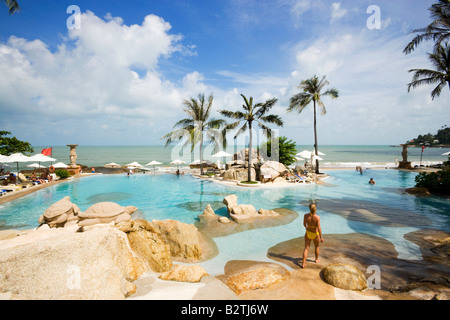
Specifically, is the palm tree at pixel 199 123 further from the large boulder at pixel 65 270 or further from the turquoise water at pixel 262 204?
the large boulder at pixel 65 270

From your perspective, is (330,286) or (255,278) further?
(255,278)

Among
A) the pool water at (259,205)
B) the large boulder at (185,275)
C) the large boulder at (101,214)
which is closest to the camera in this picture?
the large boulder at (185,275)

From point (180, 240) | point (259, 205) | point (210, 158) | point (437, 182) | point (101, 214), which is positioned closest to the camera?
point (180, 240)

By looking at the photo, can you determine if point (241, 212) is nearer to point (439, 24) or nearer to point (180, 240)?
point (180, 240)

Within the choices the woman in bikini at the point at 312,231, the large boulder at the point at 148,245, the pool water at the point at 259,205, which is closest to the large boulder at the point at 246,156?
the pool water at the point at 259,205

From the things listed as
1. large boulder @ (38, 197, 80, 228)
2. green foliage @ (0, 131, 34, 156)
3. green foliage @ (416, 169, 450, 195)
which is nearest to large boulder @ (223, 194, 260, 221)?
large boulder @ (38, 197, 80, 228)

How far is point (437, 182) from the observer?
16.6 metres

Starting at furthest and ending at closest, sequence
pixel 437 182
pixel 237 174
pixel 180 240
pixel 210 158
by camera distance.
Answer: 1. pixel 210 158
2. pixel 237 174
3. pixel 437 182
4. pixel 180 240

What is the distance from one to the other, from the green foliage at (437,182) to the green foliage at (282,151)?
12.7 metres

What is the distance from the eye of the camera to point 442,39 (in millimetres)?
13945

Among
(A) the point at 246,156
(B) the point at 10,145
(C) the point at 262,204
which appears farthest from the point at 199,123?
(B) the point at 10,145

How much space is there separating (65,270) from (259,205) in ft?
39.5

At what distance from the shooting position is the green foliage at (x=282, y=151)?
26.4m
